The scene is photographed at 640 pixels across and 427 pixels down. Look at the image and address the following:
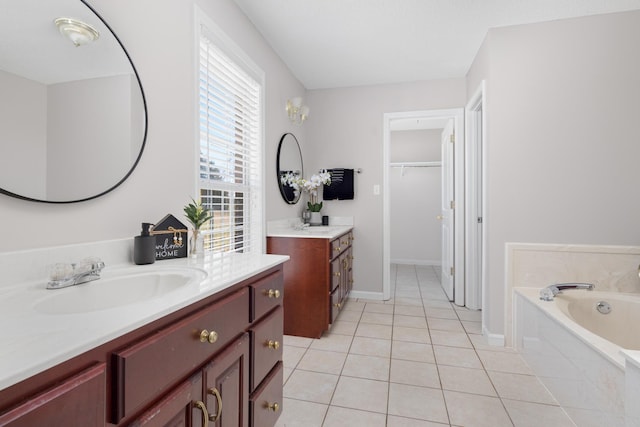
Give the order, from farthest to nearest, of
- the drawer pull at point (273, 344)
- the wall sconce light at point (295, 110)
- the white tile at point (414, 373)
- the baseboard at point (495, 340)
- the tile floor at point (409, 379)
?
the wall sconce light at point (295, 110) < the baseboard at point (495, 340) < the white tile at point (414, 373) < the tile floor at point (409, 379) < the drawer pull at point (273, 344)

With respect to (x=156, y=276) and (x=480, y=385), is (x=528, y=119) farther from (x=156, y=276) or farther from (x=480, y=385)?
(x=156, y=276)

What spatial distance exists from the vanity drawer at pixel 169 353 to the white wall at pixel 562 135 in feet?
7.23

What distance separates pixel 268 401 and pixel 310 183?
2.14 m

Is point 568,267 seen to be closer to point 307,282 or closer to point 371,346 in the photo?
point 371,346

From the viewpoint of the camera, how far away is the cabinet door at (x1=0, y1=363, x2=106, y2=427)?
429 millimetres

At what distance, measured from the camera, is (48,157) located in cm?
98

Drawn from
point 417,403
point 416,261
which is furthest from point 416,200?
point 417,403

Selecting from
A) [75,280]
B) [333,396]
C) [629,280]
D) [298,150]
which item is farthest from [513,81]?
[75,280]

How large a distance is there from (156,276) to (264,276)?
1.27 feet

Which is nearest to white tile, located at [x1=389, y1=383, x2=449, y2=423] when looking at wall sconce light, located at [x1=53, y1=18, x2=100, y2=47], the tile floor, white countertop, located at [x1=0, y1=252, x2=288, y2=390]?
the tile floor

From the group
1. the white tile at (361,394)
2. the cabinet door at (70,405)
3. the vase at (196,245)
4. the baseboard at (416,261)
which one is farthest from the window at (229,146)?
the baseboard at (416,261)

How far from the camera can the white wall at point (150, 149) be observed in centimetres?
98

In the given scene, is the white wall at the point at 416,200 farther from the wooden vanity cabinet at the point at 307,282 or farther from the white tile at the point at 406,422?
the white tile at the point at 406,422

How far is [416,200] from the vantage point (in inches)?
217
